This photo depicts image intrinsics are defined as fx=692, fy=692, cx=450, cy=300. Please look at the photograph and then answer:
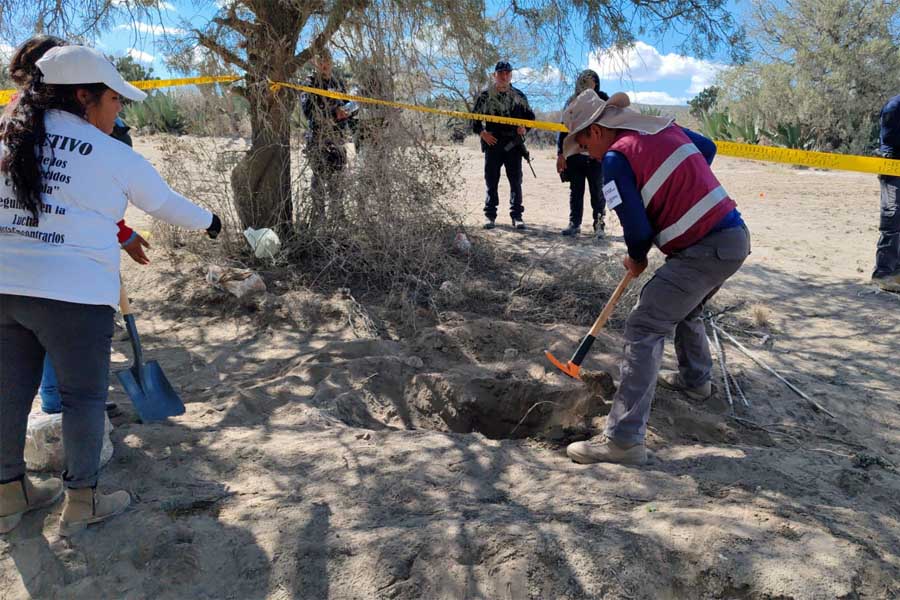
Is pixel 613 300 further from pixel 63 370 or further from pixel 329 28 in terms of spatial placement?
pixel 329 28

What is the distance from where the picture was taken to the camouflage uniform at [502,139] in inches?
284

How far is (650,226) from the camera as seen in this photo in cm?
324

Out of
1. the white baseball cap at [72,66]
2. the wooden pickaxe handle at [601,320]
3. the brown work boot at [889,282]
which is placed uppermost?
the white baseball cap at [72,66]

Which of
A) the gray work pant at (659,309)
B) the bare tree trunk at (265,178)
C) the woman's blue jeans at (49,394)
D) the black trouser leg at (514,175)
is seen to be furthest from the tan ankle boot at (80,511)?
the black trouser leg at (514,175)

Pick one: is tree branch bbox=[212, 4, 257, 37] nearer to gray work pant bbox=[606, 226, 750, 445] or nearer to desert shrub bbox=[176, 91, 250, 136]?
desert shrub bbox=[176, 91, 250, 136]

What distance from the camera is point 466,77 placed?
6203mm

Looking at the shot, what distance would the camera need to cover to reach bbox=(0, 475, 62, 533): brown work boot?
2.55m

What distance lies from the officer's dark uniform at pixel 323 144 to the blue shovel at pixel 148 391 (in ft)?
9.03

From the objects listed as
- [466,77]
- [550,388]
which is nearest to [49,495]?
[550,388]

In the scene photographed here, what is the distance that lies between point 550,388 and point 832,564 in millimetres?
2016

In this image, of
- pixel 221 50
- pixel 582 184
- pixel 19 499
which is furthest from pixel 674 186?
pixel 582 184

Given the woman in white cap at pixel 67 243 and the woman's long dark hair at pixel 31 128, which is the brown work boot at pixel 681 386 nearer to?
the woman in white cap at pixel 67 243

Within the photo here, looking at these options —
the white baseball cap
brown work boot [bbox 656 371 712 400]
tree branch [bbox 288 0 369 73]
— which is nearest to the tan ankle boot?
the white baseball cap

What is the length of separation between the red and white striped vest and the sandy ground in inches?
43.8
